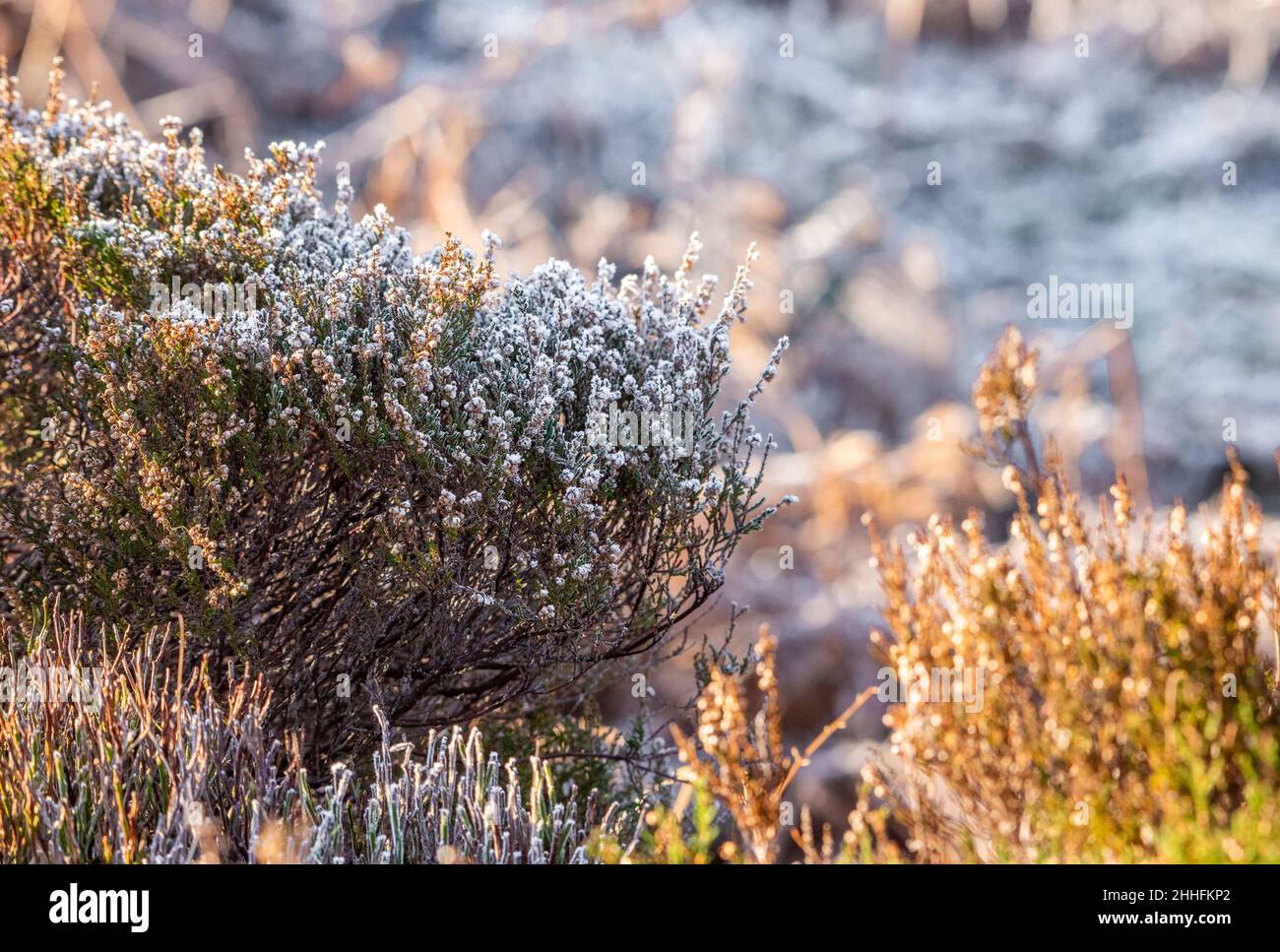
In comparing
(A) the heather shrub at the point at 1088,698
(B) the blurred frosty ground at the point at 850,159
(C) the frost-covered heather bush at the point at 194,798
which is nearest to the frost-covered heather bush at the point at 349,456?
(C) the frost-covered heather bush at the point at 194,798

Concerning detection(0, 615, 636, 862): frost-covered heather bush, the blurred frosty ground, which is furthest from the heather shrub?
the blurred frosty ground

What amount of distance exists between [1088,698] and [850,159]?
1731 cm

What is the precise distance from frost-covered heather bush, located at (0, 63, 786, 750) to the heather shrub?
1.03 m

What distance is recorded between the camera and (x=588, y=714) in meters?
5.00

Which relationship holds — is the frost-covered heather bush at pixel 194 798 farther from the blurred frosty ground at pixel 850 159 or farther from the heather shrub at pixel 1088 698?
the blurred frosty ground at pixel 850 159

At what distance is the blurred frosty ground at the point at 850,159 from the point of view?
16.0 metres

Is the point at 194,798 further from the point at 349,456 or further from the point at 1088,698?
the point at 1088,698

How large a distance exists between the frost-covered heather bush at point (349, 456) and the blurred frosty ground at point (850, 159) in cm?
1080

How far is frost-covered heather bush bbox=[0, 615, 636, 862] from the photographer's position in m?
2.80

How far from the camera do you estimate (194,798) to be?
2.91 m

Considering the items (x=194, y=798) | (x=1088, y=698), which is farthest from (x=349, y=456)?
(x=1088, y=698)

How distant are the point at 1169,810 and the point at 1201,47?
1997 cm
